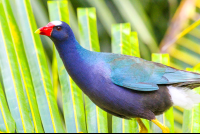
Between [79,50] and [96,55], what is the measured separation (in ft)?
0.29

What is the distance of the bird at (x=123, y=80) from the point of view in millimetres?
1232

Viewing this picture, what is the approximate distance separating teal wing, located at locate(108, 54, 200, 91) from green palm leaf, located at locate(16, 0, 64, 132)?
1.14 ft

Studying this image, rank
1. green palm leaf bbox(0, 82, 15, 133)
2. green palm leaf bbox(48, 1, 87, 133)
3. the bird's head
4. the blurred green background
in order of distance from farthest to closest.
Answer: the blurred green background < green palm leaf bbox(48, 1, 87, 133) < green palm leaf bbox(0, 82, 15, 133) < the bird's head

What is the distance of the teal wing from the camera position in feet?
4.16

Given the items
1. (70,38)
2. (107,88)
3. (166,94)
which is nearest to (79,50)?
(70,38)

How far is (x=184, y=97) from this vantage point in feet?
4.45

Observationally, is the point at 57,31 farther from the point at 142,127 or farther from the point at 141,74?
the point at 142,127

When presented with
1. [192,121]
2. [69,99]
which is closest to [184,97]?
[192,121]

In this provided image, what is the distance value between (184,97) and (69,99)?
0.56 m

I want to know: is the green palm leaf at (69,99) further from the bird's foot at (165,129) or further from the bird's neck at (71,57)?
the bird's foot at (165,129)

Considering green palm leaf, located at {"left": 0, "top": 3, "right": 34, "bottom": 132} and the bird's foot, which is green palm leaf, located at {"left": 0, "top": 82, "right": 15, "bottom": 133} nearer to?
green palm leaf, located at {"left": 0, "top": 3, "right": 34, "bottom": 132}

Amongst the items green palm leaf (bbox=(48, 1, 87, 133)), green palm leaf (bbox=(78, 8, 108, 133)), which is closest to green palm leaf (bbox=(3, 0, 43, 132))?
green palm leaf (bbox=(48, 1, 87, 133))

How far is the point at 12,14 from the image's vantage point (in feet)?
4.65

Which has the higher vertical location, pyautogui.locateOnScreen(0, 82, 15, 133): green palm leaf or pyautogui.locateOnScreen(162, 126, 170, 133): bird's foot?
pyautogui.locateOnScreen(0, 82, 15, 133): green palm leaf
